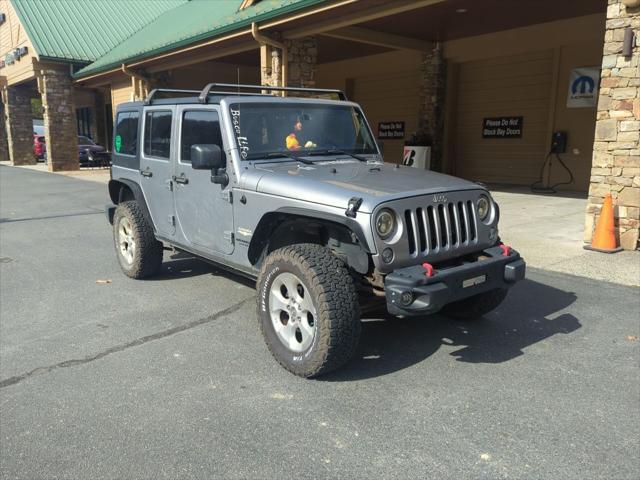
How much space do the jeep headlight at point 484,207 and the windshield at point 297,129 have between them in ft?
4.54

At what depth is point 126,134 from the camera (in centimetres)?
624

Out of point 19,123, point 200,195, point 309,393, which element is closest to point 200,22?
point 200,195

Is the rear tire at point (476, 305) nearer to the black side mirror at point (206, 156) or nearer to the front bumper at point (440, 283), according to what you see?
the front bumper at point (440, 283)

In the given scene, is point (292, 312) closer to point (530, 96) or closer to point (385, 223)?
point (385, 223)

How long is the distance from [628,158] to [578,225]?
2.20 meters

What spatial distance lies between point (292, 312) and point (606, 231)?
5309 mm

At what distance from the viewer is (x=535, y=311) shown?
500 cm

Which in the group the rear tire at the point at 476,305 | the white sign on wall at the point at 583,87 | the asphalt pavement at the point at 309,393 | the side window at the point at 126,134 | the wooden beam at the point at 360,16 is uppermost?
the wooden beam at the point at 360,16

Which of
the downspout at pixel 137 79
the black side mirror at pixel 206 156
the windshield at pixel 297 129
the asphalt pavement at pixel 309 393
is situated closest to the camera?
the asphalt pavement at pixel 309 393

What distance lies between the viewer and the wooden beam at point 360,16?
961 centimetres

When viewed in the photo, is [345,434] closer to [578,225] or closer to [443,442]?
[443,442]

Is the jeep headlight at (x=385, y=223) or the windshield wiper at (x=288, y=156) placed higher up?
the windshield wiper at (x=288, y=156)

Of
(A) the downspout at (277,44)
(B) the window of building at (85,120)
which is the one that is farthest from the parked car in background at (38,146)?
(A) the downspout at (277,44)

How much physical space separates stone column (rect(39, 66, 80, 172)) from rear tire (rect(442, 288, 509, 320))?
76.6ft
